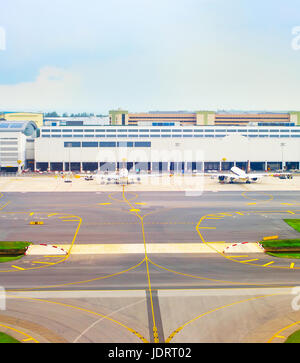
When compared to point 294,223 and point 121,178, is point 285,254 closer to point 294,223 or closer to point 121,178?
point 294,223

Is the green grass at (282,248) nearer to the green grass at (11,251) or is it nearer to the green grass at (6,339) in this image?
the green grass at (11,251)

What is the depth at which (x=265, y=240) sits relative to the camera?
51.6m

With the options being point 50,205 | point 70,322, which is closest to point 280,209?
point 50,205

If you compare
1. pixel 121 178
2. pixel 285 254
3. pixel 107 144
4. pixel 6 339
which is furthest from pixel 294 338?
pixel 107 144

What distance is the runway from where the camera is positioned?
26.8m

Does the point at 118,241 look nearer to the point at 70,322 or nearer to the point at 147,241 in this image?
the point at 147,241

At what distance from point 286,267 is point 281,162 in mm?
152243

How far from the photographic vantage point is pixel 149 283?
3569 cm

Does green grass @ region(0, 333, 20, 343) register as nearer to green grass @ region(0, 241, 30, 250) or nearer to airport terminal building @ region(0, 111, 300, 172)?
green grass @ region(0, 241, 30, 250)

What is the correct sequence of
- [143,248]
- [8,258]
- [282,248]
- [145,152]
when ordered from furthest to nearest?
1. [145,152]
2. [143,248]
3. [282,248]
4. [8,258]

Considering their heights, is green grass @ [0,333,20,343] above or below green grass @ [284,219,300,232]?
above

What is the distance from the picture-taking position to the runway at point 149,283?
26.8 m

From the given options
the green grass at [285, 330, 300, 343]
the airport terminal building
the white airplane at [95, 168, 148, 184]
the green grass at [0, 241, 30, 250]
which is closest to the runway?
the green grass at [285, 330, 300, 343]

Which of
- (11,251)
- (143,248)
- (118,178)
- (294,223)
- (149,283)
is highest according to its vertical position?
(118,178)
